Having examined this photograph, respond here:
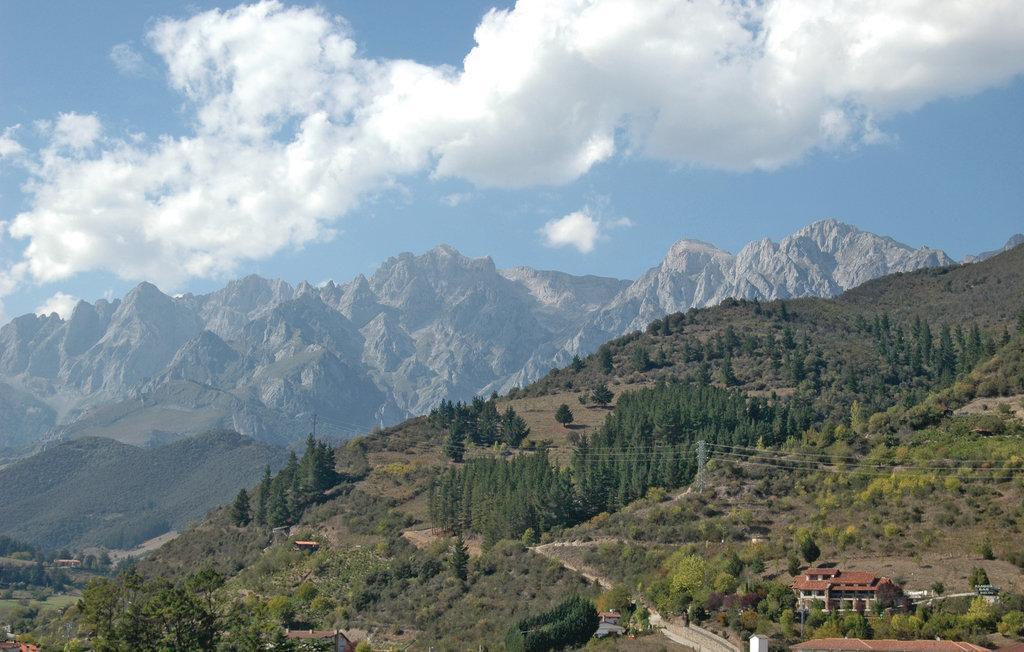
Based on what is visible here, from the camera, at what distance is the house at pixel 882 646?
62.7m

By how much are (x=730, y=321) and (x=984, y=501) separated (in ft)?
339

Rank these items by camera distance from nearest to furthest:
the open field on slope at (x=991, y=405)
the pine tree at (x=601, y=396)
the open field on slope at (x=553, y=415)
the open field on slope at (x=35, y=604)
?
the open field on slope at (x=991, y=405) < the open field on slope at (x=553, y=415) < the pine tree at (x=601, y=396) < the open field on slope at (x=35, y=604)

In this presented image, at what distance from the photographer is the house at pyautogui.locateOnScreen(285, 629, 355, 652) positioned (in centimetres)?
8138

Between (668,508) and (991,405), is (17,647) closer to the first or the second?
(668,508)

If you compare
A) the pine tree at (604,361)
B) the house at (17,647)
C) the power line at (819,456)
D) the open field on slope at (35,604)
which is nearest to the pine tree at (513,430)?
the pine tree at (604,361)

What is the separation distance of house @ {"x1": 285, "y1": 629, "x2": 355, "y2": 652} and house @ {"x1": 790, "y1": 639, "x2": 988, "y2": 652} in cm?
3218

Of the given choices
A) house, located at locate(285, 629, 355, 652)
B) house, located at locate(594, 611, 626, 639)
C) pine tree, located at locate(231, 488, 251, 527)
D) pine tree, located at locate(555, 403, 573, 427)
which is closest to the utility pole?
house, located at locate(594, 611, 626, 639)

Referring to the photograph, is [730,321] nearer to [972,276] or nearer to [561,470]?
[972,276]

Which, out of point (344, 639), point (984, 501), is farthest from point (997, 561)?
point (344, 639)

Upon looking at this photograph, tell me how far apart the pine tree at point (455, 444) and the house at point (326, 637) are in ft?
168

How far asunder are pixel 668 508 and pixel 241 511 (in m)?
59.4

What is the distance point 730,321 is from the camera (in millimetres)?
188000

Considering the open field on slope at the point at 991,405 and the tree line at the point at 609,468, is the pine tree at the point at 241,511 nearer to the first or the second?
the tree line at the point at 609,468

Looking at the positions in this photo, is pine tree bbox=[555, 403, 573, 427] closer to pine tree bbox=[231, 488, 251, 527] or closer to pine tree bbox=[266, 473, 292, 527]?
pine tree bbox=[266, 473, 292, 527]
